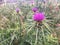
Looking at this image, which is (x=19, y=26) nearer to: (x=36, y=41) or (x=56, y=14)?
(x=36, y=41)

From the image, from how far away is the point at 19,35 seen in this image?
2.39m

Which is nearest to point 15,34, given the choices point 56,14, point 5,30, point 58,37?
point 5,30

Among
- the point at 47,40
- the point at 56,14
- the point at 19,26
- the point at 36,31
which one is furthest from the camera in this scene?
the point at 56,14

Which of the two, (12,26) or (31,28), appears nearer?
(31,28)

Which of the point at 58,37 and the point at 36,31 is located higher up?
the point at 36,31

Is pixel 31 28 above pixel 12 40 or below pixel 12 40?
above

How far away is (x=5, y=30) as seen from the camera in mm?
2531

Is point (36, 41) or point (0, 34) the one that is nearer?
point (36, 41)

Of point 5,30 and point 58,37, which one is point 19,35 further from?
point 58,37

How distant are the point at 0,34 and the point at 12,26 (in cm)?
24

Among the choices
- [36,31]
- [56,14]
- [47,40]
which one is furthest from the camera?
[56,14]

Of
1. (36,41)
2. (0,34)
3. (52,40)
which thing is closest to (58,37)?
(52,40)

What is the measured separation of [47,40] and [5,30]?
56 centimetres

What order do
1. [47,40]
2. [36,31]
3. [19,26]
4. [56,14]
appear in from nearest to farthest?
[36,31] → [47,40] → [19,26] → [56,14]
